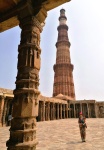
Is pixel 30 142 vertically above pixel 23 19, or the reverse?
pixel 23 19

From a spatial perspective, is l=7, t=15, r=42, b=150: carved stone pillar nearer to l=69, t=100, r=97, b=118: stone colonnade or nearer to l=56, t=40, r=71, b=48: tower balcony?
l=69, t=100, r=97, b=118: stone colonnade

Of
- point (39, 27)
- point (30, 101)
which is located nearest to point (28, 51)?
point (39, 27)

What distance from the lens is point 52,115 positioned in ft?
75.6

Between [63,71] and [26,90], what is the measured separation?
128 feet

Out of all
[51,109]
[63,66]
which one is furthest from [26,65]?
[63,66]

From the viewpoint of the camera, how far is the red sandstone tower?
133 ft

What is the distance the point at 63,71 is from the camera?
1641 inches

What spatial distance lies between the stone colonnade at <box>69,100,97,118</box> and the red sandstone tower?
10354 mm

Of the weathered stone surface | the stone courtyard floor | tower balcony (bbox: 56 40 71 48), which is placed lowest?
the stone courtyard floor

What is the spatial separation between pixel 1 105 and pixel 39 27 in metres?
11.1

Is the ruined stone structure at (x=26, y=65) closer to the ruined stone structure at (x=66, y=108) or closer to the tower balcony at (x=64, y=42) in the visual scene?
the ruined stone structure at (x=66, y=108)

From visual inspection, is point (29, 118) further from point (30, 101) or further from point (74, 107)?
point (74, 107)

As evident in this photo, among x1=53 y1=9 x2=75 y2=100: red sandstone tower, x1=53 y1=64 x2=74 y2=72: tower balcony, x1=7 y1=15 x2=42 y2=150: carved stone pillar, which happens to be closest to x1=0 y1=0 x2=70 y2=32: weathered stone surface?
x1=7 y1=15 x2=42 y2=150: carved stone pillar

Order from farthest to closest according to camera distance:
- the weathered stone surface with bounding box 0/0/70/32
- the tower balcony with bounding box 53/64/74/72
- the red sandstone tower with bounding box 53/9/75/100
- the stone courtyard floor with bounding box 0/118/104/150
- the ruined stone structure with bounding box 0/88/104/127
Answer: the tower balcony with bounding box 53/64/74/72
the red sandstone tower with bounding box 53/9/75/100
the ruined stone structure with bounding box 0/88/104/127
the stone courtyard floor with bounding box 0/118/104/150
the weathered stone surface with bounding box 0/0/70/32
